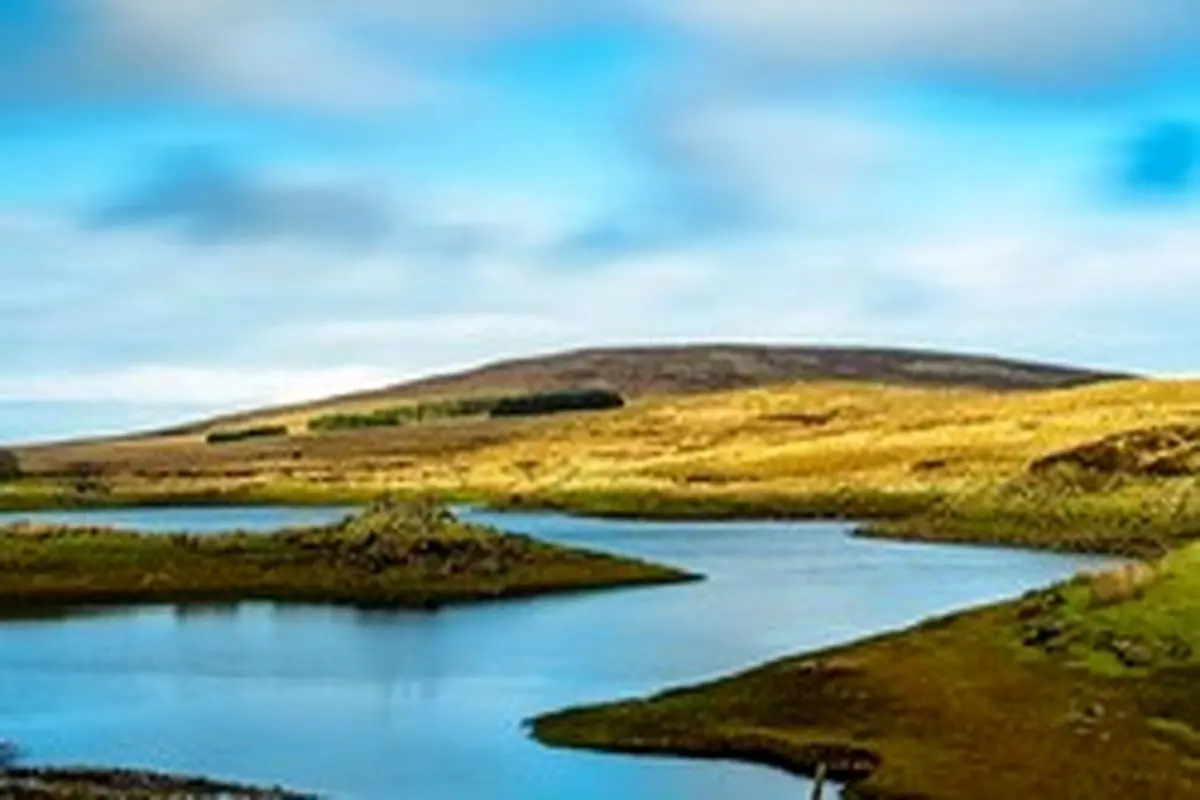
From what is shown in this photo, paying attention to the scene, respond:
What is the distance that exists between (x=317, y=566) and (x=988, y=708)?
7736cm

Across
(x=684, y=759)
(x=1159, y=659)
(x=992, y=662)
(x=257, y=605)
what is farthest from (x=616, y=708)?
(x=257, y=605)

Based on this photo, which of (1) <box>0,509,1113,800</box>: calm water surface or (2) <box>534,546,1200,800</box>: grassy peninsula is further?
(1) <box>0,509,1113,800</box>: calm water surface

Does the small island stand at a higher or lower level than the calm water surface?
higher

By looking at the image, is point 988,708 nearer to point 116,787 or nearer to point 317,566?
point 116,787

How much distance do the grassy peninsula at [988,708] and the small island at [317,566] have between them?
50063 millimetres

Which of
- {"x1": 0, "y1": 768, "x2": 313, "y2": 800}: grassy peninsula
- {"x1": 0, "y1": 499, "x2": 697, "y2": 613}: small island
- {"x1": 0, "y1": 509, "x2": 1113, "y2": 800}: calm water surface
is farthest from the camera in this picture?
{"x1": 0, "y1": 499, "x2": 697, "y2": 613}: small island

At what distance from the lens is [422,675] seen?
9350cm

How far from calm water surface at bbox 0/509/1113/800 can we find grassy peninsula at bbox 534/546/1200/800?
3132 mm

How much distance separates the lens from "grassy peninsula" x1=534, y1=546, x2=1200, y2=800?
63719 millimetres

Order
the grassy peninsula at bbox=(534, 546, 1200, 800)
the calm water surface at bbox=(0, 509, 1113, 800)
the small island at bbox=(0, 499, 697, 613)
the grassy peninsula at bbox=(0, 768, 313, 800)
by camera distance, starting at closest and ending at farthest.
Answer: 1. the grassy peninsula at bbox=(0, 768, 313, 800)
2. the grassy peninsula at bbox=(534, 546, 1200, 800)
3. the calm water surface at bbox=(0, 509, 1113, 800)
4. the small island at bbox=(0, 499, 697, 613)

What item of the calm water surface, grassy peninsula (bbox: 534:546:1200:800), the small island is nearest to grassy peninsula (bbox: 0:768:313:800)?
the calm water surface

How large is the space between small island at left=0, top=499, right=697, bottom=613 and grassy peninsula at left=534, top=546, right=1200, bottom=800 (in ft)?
164

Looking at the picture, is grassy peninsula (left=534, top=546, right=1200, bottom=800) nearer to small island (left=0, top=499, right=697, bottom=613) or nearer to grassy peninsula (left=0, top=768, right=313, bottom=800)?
grassy peninsula (left=0, top=768, right=313, bottom=800)

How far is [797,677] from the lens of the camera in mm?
81500
